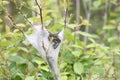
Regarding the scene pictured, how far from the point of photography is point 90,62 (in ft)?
7.99

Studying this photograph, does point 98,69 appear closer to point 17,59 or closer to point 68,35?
point 68,35

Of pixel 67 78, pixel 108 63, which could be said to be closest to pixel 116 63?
pixel 108 63

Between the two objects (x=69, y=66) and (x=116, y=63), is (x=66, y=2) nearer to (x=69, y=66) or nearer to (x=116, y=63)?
(x=69, y=66)

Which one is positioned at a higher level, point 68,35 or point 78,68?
point 68,35

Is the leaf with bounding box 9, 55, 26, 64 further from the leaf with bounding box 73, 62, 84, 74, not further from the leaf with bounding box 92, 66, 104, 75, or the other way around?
the leaf with bounding box 92, 66, 104, 75

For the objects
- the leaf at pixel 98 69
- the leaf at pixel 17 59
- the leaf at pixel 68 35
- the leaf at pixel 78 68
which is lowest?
the leaf at pixel 98 69

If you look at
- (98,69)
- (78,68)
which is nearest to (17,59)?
(78,68)

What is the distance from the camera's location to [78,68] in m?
2.29

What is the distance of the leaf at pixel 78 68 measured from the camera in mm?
2279

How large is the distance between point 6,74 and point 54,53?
0.41 meters

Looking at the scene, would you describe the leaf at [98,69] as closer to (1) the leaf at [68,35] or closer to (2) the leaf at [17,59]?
(1) the leaf at [68,35]

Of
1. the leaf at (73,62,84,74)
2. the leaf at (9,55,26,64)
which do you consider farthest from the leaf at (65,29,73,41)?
the leaf at (9,55,26,64)

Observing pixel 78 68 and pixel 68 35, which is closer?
pixel 78 68

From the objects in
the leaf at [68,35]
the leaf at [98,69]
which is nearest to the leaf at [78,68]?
the leaf at [98,69]
